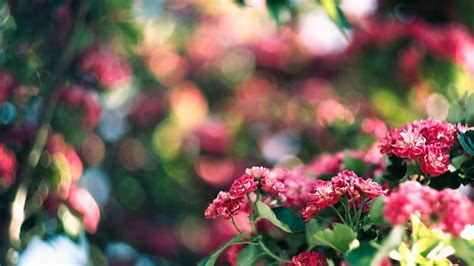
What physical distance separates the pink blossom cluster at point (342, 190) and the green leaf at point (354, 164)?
1.02 feet

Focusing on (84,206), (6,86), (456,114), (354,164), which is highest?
(456,114)

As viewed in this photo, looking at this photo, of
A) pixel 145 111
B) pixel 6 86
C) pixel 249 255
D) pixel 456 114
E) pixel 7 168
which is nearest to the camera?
pixel 249 255

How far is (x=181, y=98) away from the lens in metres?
3.45

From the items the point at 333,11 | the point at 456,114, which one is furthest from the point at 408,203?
the point at 333,11

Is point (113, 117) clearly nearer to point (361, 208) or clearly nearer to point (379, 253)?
point (361, 208)

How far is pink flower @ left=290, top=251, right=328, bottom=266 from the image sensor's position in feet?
4.00

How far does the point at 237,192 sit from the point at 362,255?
0.92ft

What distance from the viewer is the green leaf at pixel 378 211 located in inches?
43.3

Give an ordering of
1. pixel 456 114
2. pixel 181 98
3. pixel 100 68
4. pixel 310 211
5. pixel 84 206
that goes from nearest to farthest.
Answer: pixel 310 211 → pixel 456 114 → pixel 84 206 → pixel 100 68 → pixel 181 98

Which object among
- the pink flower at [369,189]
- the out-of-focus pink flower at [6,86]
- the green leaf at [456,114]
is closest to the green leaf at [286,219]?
the pink flower at [369,189]

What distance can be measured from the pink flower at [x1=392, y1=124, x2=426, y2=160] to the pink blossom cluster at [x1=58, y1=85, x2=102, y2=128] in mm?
960

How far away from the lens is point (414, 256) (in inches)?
41.1

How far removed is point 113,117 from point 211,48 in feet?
2.48

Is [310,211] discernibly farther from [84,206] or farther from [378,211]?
[84,206]
